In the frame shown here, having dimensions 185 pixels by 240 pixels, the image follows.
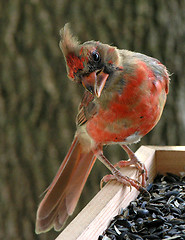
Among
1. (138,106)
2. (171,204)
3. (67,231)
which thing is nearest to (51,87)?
(138,106)

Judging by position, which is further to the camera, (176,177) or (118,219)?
(176,177)

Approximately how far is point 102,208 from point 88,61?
713mm

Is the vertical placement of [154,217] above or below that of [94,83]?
below

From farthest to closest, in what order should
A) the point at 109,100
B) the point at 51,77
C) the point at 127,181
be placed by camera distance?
the point at 51,77 < the point at 109,100 < the point at 127,181

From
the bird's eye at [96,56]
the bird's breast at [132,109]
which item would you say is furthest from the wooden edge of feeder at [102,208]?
the bird's eye at [96,56]

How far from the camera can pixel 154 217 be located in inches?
76.5

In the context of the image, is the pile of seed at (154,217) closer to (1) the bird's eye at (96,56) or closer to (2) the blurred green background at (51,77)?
(1) the bird's eye at (96,56)

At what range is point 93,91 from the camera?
200 cm

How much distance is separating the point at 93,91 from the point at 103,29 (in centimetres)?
130

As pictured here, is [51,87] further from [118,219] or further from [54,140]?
[118,219]

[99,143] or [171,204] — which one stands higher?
[99,143]

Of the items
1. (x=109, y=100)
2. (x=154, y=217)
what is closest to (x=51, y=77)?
(x=109, y=100)

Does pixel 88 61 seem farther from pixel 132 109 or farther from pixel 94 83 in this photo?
pixel 132 109

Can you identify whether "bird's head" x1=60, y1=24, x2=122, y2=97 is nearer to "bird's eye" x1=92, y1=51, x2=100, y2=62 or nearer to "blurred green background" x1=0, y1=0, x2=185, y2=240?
"bird's eye" x1=92, y1=51, x2=100, y2=62
